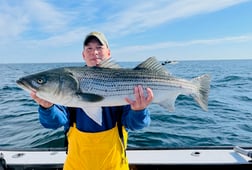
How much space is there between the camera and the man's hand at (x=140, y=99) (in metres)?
3.50

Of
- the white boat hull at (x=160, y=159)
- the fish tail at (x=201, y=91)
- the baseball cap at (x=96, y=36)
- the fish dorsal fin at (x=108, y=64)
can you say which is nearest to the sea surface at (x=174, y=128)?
the white boat hull at (x=160, y=159)

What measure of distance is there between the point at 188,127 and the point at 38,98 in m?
7.89

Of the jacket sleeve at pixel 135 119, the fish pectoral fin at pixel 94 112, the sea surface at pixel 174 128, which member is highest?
the fish pectoral fin at pixel 94 112

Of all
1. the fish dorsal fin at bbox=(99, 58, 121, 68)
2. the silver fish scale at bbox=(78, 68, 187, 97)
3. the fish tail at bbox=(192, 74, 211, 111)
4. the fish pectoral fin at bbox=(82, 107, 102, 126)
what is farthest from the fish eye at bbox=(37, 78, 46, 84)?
the fish tail at bbox=(192, 74, 211, 111)

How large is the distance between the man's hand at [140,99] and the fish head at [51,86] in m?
0.61

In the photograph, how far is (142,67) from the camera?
371 centimetres

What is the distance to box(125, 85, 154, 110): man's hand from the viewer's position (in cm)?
350

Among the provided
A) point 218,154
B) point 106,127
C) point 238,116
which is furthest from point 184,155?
point 238,116

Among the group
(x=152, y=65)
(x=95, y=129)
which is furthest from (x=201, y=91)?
(x=95, y=129)

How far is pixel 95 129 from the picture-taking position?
385 centimetres

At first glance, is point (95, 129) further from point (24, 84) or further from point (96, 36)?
point (96, 36)

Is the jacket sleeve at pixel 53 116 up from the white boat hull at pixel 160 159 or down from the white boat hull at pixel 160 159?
up

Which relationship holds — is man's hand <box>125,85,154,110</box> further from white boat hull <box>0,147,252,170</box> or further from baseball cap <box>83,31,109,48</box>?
white boat hull <box>0,147,252,170</box>

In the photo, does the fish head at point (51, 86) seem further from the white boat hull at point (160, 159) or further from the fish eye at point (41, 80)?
the white boat hull at point (160, 159)
